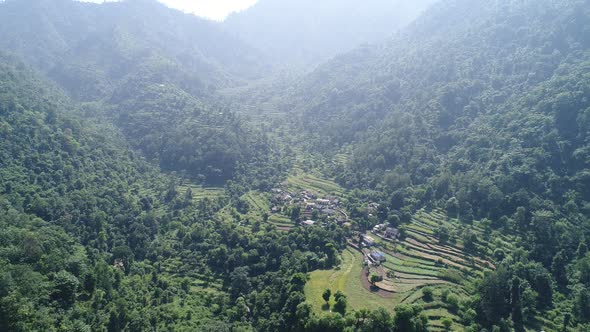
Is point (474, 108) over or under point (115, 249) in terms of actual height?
over

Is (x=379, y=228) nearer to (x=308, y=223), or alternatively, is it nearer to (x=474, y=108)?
(x=308, y=223)

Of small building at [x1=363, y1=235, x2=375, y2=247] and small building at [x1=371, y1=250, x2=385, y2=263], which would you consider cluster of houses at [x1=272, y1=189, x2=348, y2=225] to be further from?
small building at [x1=371, y1=250, x2=385, y2=263]

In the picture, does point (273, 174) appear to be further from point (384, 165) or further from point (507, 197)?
point (507, 197)

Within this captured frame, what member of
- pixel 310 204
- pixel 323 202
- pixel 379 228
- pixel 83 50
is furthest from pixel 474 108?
pixel 83 50

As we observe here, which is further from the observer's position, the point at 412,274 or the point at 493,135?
the point at 493,135

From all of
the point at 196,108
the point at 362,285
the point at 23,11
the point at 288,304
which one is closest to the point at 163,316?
the point at 288,304

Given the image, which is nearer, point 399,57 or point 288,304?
point 288,304
